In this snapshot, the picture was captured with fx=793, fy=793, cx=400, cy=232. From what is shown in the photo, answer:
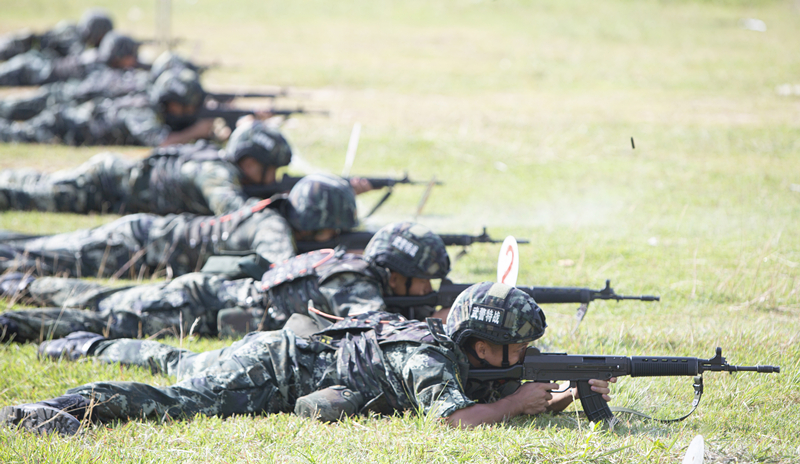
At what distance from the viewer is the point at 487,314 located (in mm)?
Result: 3879

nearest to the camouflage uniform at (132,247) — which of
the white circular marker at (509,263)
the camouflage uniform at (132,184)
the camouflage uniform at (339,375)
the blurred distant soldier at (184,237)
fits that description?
the blurred distant soldier at (184,237)

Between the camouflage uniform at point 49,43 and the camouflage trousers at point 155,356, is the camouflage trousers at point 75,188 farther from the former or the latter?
the camouflage uniform at point 49,43

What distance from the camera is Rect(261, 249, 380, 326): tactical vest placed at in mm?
5035

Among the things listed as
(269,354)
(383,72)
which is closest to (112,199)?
(269,354)

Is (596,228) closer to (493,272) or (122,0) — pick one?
(493,272)

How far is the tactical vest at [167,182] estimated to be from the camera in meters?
8.32

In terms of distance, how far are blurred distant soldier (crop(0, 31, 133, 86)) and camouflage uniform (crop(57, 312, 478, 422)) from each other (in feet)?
42.0

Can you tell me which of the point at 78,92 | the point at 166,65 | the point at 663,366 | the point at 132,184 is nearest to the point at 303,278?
the point at 663,366

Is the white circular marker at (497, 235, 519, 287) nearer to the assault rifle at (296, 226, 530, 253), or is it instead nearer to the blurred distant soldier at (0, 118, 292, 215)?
the assault rifle at (296, 226, 530, 253)

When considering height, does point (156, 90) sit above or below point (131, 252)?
above

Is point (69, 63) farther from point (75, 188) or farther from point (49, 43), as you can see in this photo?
point (75, 188)

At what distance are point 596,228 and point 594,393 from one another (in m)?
5.14

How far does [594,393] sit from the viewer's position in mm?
4004

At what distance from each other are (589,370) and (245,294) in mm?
2627
